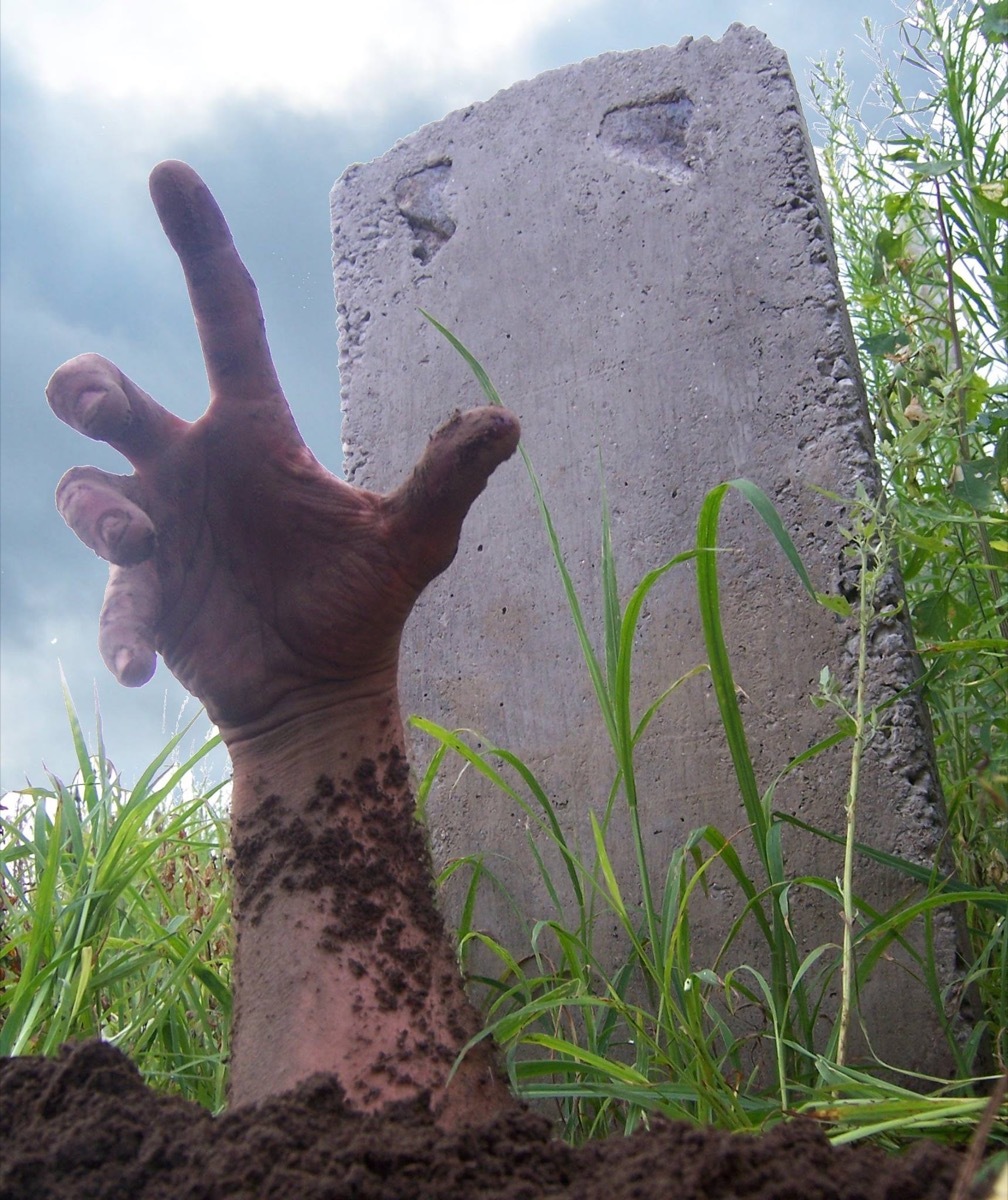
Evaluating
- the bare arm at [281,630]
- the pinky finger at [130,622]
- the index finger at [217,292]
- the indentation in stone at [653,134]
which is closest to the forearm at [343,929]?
the bare arm at [281,630]

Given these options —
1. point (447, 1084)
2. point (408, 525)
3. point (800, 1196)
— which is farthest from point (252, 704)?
point (800, 1196)

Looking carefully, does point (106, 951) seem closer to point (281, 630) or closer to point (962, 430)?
point (281, 630)

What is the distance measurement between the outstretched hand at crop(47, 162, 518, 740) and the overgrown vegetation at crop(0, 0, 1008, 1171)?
0.18 metres

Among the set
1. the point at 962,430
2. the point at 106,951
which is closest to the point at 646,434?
the point at 962,430

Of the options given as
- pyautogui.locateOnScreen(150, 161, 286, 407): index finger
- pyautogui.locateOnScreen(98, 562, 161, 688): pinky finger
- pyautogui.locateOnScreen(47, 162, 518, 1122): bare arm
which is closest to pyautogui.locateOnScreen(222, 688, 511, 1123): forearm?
pyautogui.locateOnScreen(47, 162, 518, 1122): bare arm

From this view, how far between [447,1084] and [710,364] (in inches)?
45.1

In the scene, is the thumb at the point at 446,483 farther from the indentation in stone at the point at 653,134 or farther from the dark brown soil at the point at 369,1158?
the indentation in stone at the point at 653,134

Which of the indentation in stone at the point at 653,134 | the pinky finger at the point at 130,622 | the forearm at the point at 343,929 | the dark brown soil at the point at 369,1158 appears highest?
the indentation in stone at the point at 653,134

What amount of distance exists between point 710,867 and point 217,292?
3.33ft

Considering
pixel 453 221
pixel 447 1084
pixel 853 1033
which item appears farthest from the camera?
pixel 453 221

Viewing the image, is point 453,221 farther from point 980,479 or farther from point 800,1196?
point 800,1196

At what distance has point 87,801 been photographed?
1741mm

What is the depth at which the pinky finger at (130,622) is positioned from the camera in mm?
1074

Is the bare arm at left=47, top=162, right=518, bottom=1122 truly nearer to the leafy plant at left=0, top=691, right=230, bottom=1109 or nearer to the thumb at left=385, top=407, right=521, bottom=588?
the thumb at left=385, top=407, right=521, bottom=588
